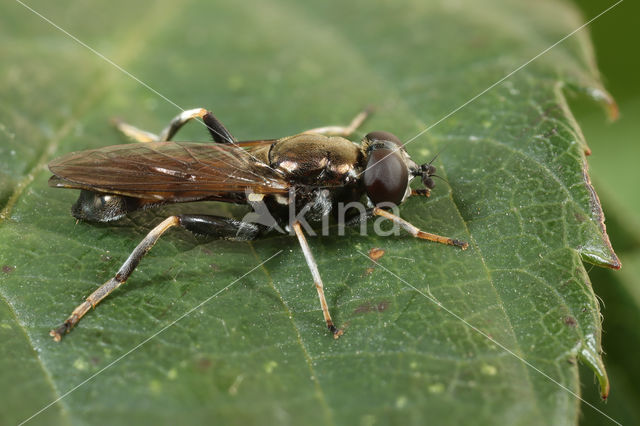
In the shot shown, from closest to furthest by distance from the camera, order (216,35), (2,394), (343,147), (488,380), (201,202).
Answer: (2,394)
(488,380)
(343,147)
(201,202)
(216,35)

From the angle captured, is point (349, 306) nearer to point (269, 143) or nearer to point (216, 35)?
point (269, 143)

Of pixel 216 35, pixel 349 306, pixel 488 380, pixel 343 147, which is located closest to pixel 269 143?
pixel 343 147

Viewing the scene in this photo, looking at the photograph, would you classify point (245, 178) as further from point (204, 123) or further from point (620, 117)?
point (620, 117)

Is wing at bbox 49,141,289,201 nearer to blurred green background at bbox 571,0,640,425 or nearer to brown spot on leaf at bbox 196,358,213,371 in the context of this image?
brown spot on leaf at bbox 196,358,213,371

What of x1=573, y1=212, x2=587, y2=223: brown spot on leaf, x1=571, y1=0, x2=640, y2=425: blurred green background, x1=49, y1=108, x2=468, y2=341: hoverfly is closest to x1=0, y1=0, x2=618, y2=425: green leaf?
x1=573, y1=212, x2=587, y2=223: brown spot on leaf

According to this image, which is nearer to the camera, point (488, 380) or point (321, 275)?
point (488, 380)

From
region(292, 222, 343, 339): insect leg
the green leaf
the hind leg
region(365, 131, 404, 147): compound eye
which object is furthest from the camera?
the hind leg

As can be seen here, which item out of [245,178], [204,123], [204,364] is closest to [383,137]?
[245,178]
